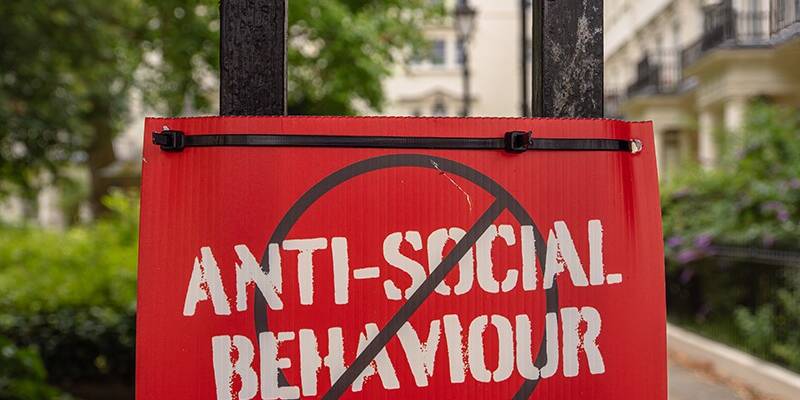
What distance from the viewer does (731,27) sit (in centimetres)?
2022

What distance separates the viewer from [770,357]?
9.02 meters

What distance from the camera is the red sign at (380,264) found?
2143 millimetres

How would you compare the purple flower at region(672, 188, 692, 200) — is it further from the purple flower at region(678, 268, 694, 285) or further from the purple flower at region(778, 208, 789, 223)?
the purple flower at region(778, 208, 789, 223)

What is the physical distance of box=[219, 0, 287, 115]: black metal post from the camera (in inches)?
91.2

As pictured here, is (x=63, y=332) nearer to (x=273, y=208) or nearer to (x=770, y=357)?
(x=273, y=208)

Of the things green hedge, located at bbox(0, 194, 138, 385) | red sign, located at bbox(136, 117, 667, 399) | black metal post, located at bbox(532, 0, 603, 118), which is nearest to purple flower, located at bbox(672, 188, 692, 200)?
green hedge, located at bbox(0, 194, 138, 385)

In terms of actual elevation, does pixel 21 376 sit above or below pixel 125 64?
below

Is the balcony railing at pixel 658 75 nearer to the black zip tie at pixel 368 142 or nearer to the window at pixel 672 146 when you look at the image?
the window at pixel 672 146

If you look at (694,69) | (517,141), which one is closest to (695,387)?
(517,141)

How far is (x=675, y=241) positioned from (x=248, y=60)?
1049 centimetres

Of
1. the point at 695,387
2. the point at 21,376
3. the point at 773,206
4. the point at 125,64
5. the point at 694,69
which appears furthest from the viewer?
Answer: the point at 125,64

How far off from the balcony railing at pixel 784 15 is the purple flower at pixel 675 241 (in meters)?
6.25

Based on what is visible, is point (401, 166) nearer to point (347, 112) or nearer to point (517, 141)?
point (517, 141)

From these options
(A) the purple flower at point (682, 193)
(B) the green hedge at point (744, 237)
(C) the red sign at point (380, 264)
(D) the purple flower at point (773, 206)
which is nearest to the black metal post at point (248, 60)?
(C) the red sign at point (380, 264)
